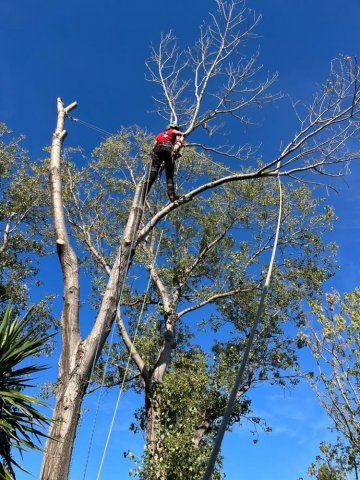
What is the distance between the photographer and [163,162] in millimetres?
7473

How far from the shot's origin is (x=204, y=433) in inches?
509

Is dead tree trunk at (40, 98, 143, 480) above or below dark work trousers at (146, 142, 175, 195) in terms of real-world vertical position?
below

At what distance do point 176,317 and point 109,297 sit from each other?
7.61 meters

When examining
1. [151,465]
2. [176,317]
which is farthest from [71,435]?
[176,317]

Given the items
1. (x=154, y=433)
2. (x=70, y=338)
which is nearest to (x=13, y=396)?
(x=70, y=338)

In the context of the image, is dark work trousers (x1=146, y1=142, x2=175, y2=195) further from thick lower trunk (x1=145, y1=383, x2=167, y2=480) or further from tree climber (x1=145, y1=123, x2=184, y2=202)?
thick lower trunk (x1=145, y1=383, x2=167, y2=480)

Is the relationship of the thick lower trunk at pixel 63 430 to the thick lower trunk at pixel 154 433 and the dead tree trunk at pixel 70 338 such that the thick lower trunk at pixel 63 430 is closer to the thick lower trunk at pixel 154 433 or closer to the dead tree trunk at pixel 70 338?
the dead tree trunk at pixel 70 338

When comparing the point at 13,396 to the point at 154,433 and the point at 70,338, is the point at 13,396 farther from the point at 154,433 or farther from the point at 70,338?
the point at 154,433

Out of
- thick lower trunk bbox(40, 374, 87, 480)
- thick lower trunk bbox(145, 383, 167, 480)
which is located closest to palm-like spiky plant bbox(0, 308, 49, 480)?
thick lower trunk bbox(40, 374, 87, 480)

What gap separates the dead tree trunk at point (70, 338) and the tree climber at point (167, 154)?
0.74m

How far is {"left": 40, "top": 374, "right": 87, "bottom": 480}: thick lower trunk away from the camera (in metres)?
4.60

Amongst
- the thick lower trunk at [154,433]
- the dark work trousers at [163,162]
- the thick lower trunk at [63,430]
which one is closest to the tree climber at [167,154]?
the dark work trousers at [163,162]

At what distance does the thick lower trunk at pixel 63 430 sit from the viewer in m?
4.60

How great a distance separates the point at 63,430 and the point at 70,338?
3.21 ft
